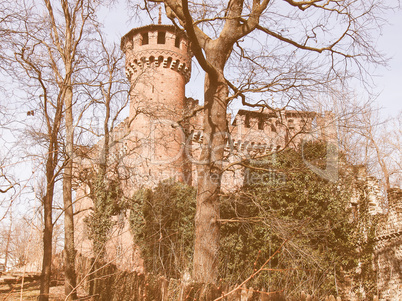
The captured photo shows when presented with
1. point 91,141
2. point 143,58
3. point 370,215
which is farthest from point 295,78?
point 143,58

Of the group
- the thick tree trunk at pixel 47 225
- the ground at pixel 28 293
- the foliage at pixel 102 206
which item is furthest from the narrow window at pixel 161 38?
the thick tree trunk at pixel 47 225

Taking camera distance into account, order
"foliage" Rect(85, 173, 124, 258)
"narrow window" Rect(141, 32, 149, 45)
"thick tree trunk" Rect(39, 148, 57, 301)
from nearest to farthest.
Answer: "thick tree trunk" Rect(39, 148, 57, 301), "foliage" Rect(85, 173, 124, 258), "narrow window" Rect(141, 32, 149, 45)

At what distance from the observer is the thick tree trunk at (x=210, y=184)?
5.71 m

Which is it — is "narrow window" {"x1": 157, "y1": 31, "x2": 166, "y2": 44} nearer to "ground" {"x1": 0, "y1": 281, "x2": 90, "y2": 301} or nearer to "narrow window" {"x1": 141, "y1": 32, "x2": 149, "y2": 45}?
"narrow window" {"x1": 141, "y1": 32, "x2": 149, "y2": 45}

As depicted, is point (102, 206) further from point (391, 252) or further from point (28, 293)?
point (391, 252)

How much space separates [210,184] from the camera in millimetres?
6195

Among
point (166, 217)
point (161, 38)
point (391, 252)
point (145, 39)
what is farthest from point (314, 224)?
point (161, 38)

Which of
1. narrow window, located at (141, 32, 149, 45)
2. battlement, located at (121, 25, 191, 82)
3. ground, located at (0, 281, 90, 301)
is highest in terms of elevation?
narrow window, located at (141, 32, 149, 45)

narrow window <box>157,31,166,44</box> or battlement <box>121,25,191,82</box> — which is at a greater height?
narrow window <box>157,31,166,44</box>

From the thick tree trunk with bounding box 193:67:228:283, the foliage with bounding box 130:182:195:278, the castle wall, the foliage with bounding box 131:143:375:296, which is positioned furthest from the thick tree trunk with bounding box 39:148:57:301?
the castle wall

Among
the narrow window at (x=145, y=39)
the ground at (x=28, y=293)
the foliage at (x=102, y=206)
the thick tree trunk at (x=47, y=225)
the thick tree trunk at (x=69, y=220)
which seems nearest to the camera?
the thick tree trunk at (x=47, y=225)

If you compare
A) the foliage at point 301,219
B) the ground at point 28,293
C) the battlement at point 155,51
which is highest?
the battlement at point 155,51

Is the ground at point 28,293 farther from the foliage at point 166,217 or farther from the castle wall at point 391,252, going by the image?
the castle wall at point 391,252

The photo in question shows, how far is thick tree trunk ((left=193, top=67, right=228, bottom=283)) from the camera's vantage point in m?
5.71
